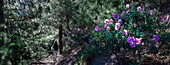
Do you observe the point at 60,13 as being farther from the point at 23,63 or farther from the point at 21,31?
the point at 23,63

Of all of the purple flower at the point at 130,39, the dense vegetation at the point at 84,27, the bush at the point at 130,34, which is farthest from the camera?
the dense vegetation at the point at 84,27

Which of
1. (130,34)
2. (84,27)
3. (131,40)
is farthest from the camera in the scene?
(84,27)

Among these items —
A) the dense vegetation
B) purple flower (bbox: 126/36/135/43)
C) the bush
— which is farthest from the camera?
the dense vegetation

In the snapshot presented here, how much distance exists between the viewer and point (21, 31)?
20.8 feet

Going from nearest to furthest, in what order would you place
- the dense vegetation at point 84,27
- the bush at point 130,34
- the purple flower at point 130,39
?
the purple flower at point 130,39, the bush at point 130,34, the dense vegetation at point 84,27

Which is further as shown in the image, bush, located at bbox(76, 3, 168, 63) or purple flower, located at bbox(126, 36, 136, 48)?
bush, located at bbox(76, 3, 168, 63)

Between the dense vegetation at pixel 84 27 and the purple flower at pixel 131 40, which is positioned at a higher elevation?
the dense vegetation at pixel 84 27

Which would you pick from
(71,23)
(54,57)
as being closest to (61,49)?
(54,57)

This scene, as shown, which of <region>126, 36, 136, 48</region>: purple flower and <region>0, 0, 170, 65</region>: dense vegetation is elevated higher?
<region>0, 0, 170, 65</region>: dense vegetation

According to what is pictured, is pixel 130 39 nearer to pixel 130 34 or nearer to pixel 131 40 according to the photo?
pixel 131 40

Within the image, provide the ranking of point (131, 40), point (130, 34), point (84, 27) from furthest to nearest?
point (84, 27) → point (130, 34) → point (131, 40)

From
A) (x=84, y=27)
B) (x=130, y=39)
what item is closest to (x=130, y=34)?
(x=130, y=39)

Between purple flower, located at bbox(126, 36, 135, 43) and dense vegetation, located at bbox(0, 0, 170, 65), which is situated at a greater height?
dense vegetation, located at bbox(0, 0, 170, 65)

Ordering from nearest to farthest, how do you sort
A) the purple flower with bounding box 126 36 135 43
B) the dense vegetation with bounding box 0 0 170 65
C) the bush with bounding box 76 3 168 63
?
the purple flower with bounding box 126 36 135 43, the bush with bounding box 76 3 168 63, the dense vegetation with bounding box 0 0 170 65
